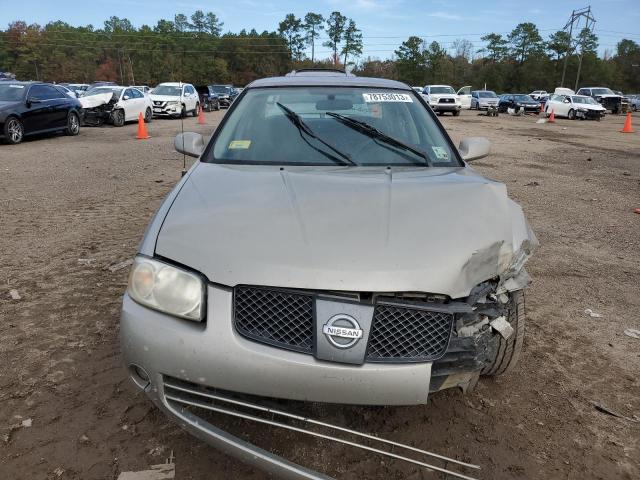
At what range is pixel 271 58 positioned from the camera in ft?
343

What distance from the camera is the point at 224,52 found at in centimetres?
10188

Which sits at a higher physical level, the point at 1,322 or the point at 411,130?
the point at 411,130

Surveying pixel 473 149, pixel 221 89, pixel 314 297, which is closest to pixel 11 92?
pixel 473 149

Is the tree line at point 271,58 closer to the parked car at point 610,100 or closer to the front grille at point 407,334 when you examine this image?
the parked car at point 610,100

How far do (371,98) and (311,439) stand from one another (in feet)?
7.41

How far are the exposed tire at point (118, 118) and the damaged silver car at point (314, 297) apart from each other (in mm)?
18345

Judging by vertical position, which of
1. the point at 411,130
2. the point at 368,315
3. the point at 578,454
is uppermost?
the point at 411,130

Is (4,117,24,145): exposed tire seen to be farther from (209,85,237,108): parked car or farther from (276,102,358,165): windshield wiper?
(209,85,237,108): parked car

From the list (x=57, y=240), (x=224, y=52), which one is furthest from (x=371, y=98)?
(x=224, y=52)

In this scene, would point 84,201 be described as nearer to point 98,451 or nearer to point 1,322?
point 1,322

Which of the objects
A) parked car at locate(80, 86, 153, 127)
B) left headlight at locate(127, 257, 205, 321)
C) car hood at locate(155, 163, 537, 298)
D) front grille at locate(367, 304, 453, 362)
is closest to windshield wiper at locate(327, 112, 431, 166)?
car hood at locate(155, 163, 537, 298)

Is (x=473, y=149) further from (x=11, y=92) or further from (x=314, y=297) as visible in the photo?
(x=11, y=92)

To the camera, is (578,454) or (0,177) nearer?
(578,454)

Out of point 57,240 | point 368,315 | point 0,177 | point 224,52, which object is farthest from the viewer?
point 224,52
